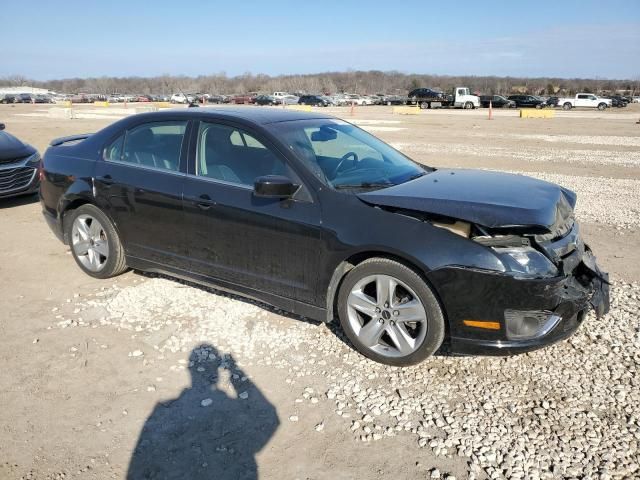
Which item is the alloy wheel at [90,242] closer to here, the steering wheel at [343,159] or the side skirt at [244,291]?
the side skirt at [244,291]

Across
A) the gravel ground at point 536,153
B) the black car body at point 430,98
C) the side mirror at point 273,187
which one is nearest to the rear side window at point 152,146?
the side mirror at point 273,187

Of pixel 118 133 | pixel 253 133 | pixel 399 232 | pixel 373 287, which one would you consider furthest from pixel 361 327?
pixel 118 133

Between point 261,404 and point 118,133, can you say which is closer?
point 261,404

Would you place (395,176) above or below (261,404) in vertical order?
above

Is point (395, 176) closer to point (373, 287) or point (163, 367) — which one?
point (373, 287)

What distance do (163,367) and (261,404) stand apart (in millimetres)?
842

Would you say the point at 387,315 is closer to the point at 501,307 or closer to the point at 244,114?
the point at 501,307

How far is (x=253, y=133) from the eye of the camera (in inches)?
162

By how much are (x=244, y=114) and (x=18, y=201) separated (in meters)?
6.25

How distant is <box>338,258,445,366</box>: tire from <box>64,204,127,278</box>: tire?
2437 millimetres

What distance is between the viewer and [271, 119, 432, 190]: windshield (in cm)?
396

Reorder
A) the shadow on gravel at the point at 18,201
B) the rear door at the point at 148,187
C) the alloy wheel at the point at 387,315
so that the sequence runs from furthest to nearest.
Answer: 1. the shadow on gravel at the point at 18,201
2. the rear door at the point at 148,187
3. the alloy wheel at the point at 387,315

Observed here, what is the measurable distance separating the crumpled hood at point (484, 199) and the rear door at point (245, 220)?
0.56 metres

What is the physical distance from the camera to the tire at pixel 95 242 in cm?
494
